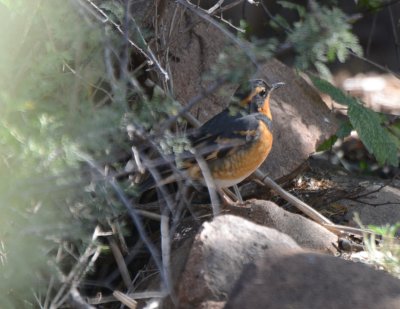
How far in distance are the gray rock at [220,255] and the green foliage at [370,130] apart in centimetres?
195

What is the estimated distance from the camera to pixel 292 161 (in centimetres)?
593

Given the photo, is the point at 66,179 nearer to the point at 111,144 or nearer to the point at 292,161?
the point at 111,144

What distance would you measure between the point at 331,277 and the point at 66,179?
127 centimetres

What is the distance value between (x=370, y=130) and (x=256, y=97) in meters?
0.83

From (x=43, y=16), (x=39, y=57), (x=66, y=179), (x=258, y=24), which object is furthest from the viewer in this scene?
(x=258, y=24)

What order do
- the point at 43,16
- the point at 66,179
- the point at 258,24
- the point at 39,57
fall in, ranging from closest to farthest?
the point at 66,179, the point at 43,16, the point at 39,57, the point at 258,24

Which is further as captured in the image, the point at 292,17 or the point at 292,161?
the point at 292,17

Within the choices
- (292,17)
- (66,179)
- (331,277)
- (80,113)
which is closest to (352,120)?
(331,277)

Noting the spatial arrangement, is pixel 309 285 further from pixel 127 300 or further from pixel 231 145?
pixel 231 145

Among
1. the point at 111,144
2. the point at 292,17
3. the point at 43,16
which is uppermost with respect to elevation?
the point at 43,16

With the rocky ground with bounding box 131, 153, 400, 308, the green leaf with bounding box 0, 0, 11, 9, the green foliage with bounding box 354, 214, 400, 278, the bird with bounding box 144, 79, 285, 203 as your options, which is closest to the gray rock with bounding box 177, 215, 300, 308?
the rocky ground with bounding box 131, 153, 400, 308

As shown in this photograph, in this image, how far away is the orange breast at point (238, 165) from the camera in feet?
17.6

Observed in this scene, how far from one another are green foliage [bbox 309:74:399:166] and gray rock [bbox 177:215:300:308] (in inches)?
76.8

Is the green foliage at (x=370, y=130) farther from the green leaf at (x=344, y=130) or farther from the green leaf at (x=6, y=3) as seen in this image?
the green leaf at (x=6, y=3)
